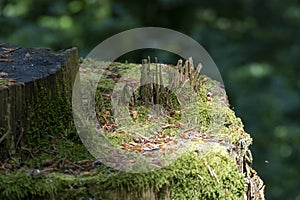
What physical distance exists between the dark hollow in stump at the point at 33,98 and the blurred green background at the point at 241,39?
8.77 feet

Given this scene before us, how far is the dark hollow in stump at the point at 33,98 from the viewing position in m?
1.58

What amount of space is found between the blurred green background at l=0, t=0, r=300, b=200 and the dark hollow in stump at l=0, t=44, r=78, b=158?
8.77 ft

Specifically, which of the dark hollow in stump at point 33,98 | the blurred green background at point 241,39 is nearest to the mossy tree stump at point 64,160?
the dark hollow in stump at point 33,98

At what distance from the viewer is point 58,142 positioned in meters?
1.69

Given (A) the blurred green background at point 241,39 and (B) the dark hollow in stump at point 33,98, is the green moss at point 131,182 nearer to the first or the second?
(B) the dark hollow in stump at point 33,98

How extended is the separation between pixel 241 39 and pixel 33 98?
4450mm

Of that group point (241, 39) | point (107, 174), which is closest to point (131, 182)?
point (107, 174)

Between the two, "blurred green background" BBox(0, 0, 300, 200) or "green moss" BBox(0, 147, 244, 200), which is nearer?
"green moss" BBox(0, 147, 244, 200)

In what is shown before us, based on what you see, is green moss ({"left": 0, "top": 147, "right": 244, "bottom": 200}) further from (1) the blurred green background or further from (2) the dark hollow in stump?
(1) the blurred green background


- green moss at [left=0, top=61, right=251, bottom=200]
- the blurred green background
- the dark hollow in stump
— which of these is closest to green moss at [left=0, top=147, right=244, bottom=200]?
green moss at [left=0, top=61, right=251, bottom=200]

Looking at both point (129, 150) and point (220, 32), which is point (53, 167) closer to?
point (129, 150)

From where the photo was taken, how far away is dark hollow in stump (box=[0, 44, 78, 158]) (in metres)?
1.58

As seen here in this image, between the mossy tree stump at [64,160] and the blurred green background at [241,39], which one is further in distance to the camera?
the blurred green background at [241,39]

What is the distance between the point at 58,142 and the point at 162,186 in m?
0.36
